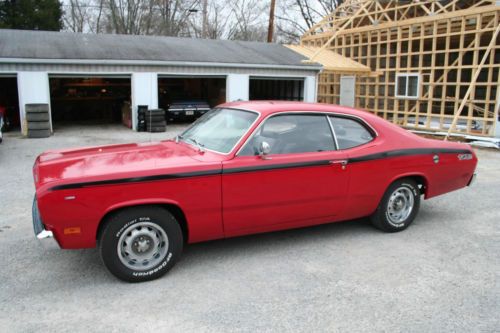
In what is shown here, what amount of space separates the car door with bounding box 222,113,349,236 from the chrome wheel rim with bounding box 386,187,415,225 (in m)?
0.81

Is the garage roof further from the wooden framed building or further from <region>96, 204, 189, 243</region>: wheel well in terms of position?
<region>96, 204, 189, 243</region>: wheel well

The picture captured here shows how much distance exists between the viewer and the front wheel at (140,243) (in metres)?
3.85

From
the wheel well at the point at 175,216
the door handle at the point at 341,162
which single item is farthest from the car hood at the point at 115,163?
the door handle at the point at 341,162

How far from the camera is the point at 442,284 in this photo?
4.04 meters

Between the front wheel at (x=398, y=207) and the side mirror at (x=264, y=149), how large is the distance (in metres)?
1.76

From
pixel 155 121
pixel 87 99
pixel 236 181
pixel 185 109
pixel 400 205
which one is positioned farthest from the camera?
pixel 87 99

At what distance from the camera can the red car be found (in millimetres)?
3805

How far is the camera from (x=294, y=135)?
4.79 m

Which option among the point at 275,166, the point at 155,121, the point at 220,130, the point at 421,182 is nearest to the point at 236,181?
the point at 275,166

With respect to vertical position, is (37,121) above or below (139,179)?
below

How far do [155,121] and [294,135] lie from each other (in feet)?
38.9

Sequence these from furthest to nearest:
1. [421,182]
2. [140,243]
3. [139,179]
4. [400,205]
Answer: [421,182], [400,205], [140,243], [139,179]

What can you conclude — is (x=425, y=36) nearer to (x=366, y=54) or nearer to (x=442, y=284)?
(x=366, y=54)

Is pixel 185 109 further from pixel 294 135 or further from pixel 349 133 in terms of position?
pixel 294 135
